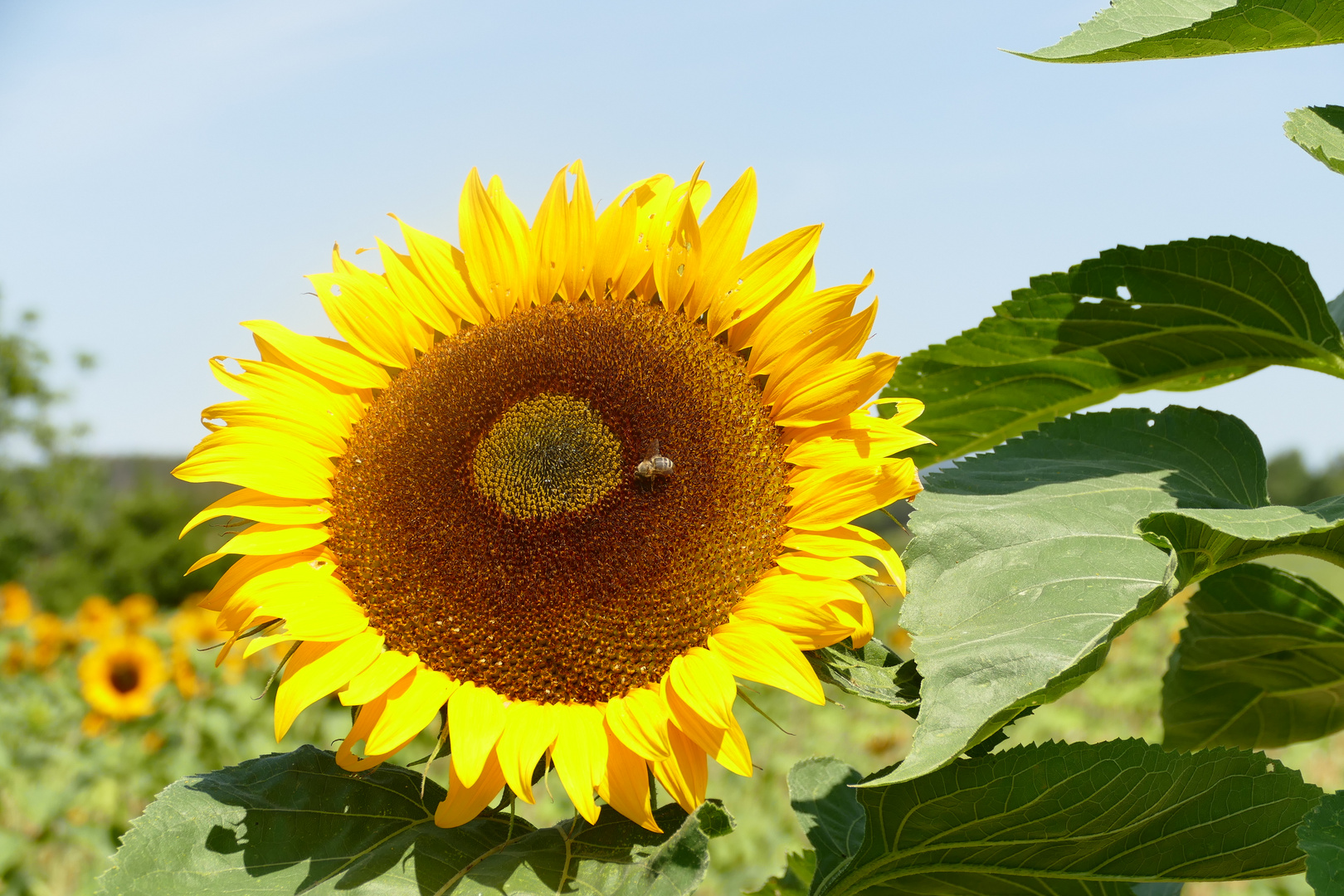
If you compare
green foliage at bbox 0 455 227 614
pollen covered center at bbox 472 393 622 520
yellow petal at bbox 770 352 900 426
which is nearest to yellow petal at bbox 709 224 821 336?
yellow petal at bbox 770 352 900 426

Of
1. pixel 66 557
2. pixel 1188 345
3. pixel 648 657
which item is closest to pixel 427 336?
pixel 648 657

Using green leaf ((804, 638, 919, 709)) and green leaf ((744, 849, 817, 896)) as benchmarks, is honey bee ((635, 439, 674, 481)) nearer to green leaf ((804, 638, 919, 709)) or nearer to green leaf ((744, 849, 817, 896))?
green leaf ((804, 638, 919, 709))

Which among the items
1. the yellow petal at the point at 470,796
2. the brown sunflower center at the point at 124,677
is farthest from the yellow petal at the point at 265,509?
the brown sunflower center at the point at 124,677

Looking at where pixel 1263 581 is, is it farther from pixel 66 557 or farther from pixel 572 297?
pixel 66 557

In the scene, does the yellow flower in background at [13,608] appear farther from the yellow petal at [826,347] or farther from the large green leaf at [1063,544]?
the large green leaf at [1063,544]

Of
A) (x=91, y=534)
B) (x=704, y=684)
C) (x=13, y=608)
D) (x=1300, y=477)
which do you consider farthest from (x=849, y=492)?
(x=1300, y=477)
